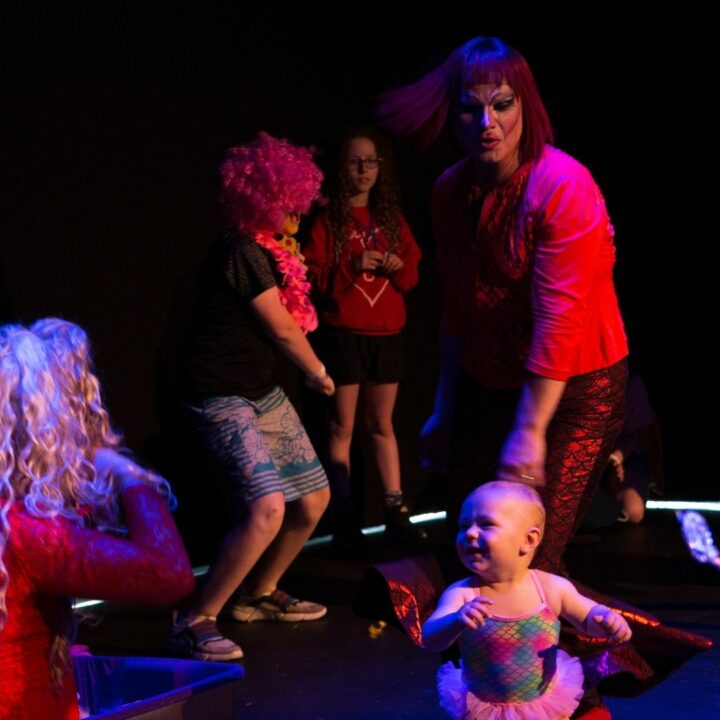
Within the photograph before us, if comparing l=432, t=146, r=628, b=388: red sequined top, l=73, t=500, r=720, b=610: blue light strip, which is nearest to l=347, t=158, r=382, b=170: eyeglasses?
l=73, t=500, r=720, b=610: blue light strip

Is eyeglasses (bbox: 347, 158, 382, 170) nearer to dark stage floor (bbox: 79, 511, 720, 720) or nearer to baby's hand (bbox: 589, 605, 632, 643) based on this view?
dark stage floor (bbox: 79, 511, 720, 720)

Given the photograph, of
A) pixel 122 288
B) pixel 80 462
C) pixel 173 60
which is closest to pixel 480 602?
pixel 80 462

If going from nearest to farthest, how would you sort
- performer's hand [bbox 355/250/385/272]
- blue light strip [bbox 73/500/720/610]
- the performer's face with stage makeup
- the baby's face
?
the baby's face, the performer's face with stage makeup, performer's hand [bbox 355/250/385/272], blue light strip [bbox 73/500/720/610]

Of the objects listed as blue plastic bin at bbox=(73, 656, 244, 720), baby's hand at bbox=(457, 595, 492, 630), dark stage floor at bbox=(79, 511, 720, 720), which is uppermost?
baby's hand at bbox=(457, 595, 492, 630)

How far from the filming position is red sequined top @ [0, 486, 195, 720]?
2410 millimetres

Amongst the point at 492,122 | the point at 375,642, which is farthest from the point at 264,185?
the point at 492,122

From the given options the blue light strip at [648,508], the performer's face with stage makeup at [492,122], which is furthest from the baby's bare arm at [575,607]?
the blue light strip at [648,508]

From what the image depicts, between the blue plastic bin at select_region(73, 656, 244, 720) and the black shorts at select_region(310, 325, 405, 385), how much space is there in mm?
3016

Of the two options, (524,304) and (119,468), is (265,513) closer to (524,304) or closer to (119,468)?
(524,304)

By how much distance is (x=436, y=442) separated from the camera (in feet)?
11.6

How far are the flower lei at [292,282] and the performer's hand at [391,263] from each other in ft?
4.17

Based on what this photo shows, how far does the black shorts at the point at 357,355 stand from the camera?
20.5 ft

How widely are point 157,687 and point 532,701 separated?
0.84 metres

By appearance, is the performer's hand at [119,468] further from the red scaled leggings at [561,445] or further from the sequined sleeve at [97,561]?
the red scaled leggings at [561,445]
